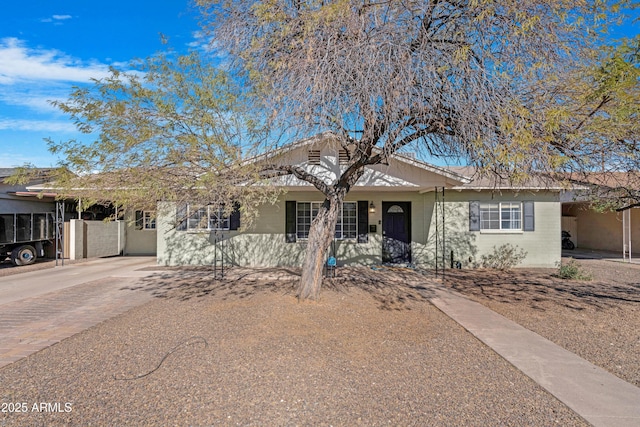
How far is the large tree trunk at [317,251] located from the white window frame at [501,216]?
7880mm

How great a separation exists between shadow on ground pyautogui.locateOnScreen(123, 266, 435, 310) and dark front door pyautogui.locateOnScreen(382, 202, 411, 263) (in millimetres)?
1220

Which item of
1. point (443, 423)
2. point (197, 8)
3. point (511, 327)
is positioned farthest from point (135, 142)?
point (511, 327)

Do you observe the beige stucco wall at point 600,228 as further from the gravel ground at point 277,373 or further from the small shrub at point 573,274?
the gravel ground at point 277,373

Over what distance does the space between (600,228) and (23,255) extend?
27.0 meters

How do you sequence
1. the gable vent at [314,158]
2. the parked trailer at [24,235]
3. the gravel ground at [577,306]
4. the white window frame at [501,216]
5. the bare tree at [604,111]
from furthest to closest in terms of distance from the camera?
1. the parked trailer at [24,235]
2. the white window frame at [501,216]
3. the gable vent at [314,158]
4. the gravel ground at [577,306]
5. the bare tree at [604,111]

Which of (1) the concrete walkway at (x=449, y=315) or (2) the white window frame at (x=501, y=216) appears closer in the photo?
(1) the concrete walkway at (x=449, y=315)

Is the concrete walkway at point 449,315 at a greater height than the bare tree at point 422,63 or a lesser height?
lesser

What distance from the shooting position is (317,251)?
7379 mm

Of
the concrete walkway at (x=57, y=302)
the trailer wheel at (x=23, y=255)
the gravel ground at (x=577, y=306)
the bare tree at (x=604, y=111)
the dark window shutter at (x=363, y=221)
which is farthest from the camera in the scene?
the trailer wheel at (x=23, y=255)

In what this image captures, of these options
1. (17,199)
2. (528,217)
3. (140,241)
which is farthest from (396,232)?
(17,199)

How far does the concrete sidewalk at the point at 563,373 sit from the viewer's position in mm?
3369

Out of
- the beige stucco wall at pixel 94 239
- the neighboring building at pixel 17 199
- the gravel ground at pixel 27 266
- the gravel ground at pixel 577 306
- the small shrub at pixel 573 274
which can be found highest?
the neighboring building at pixel 17 199

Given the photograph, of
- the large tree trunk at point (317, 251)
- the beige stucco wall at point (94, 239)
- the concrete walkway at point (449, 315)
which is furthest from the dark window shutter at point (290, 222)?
the beige stucco wall at point (94, 239)

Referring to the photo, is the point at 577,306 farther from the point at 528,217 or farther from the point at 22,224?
the point at 22,224
